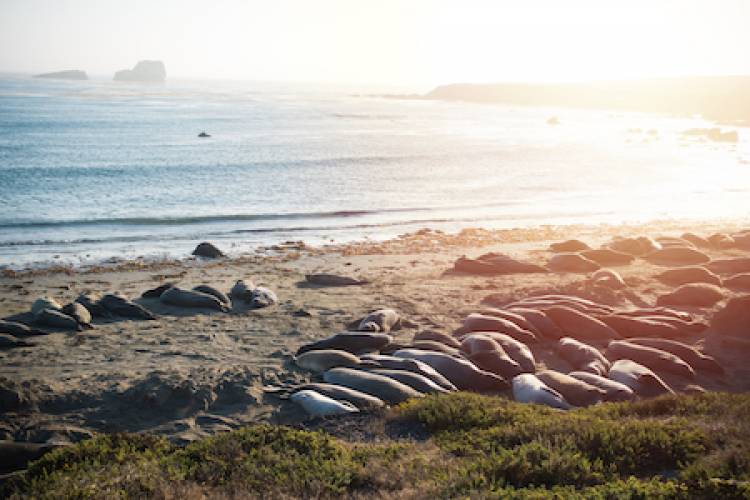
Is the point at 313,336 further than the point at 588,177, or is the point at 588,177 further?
the point at 588,177

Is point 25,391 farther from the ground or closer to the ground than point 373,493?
closer to the ground

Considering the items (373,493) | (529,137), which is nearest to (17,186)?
(373,493)

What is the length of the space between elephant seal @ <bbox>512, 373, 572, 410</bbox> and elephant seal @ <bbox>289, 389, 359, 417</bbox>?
7.39 ft

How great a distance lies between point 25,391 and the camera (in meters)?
8.37

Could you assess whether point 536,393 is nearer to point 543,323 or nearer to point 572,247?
point 543,323

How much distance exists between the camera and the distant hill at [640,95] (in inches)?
5236

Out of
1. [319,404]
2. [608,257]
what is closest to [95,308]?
[319,404]

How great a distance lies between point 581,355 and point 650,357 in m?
1.01

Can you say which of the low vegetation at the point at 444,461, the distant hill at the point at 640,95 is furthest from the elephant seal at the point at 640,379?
the distant hill at the point at 640,95

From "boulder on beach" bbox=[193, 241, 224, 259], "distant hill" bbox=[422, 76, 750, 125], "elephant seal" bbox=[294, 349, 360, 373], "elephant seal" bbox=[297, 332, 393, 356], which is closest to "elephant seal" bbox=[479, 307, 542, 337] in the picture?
"elephant seal" bbox=[297, 332, 393, 356]

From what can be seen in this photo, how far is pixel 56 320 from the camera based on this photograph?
11.5 metres

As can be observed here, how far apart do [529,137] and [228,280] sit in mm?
63323

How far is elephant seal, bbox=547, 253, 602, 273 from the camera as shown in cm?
1683

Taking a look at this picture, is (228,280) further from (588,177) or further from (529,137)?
(529,137)
